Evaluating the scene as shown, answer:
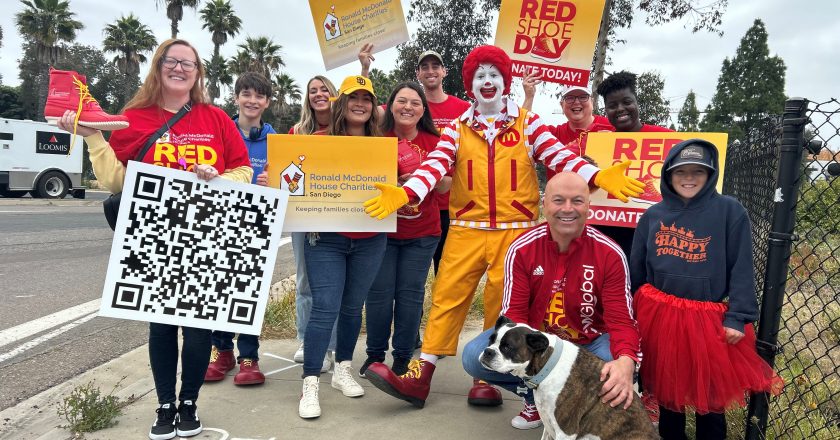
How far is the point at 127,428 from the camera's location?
9.74ft

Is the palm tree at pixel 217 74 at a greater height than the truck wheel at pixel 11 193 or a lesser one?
greater

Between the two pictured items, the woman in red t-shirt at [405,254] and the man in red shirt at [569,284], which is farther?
the woman in red t-shirt at [405,254]

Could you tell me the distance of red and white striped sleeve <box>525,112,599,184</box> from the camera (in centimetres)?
329

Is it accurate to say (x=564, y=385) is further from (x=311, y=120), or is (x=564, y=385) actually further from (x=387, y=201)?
(x=311, y=120)

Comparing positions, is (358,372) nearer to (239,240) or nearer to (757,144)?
(239,240)

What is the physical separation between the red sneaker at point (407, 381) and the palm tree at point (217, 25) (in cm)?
3579

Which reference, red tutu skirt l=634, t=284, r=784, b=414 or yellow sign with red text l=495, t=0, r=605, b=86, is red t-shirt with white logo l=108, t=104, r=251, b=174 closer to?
red tutu skirt l=634, t=284, r=784, b=414

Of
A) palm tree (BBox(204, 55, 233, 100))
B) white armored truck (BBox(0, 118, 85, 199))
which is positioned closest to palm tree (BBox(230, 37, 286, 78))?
palm tree (BBox(204, 55, 233, 100))

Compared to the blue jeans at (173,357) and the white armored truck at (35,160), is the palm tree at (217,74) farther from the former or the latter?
the blue jeans at (173,357)

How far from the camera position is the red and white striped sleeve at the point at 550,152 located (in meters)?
3.29

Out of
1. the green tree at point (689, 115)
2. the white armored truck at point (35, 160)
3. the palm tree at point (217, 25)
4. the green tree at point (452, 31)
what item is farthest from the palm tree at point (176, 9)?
the green tree at point (689, 115)

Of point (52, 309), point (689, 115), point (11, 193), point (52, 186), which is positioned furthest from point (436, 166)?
point (689, 115)

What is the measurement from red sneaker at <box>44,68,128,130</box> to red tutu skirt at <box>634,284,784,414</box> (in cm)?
270

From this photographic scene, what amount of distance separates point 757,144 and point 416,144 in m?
2.24
